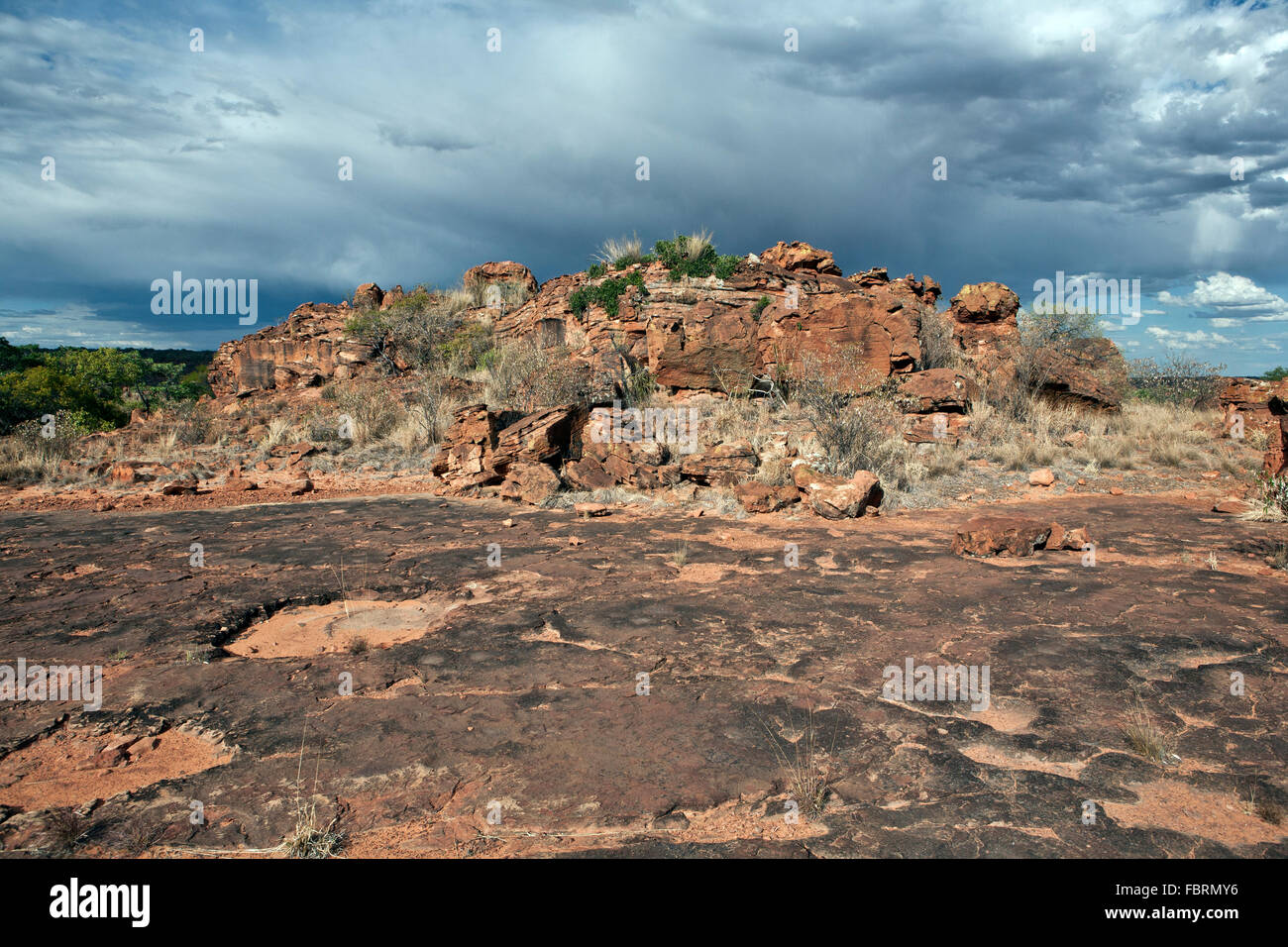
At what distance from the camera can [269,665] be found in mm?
3957

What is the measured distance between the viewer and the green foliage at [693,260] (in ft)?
55.6

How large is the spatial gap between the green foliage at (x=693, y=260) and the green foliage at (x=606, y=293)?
886 mm

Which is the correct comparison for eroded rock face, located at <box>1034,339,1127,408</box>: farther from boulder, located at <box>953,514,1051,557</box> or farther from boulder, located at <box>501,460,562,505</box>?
boulder, located at <box>501,460,562,505</box>

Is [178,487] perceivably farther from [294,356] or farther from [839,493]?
[294,356]

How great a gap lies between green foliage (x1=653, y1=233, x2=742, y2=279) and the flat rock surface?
1178 centimetres

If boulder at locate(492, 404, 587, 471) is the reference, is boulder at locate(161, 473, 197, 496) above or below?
below

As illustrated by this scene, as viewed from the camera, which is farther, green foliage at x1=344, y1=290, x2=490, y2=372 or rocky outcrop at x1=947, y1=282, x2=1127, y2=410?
green foliage at x1=344, y1=290, x2=490, y2=372

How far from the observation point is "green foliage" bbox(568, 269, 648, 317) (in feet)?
56.9

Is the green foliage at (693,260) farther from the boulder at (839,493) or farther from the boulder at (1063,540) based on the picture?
the boulder at (1063,540)

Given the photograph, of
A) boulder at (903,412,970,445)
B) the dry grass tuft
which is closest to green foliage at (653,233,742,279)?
boulder at (903,412,970,445)

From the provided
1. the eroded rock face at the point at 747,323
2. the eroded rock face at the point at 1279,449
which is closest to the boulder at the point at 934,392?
the eroded rock face at the point at 747,323
